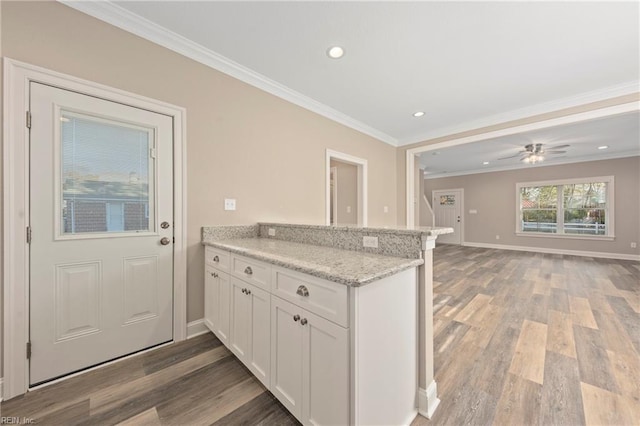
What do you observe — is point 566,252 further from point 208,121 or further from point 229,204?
point 208,121

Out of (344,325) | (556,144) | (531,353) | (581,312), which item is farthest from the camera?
(556,144)

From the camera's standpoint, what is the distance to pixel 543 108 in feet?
10.7

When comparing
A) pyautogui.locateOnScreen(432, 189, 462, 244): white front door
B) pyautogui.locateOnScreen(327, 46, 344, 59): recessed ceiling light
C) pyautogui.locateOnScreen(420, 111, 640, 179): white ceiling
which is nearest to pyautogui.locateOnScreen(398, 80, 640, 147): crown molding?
pyautogui.locateOnScreen(420, 111, 640, 179): white ceiling

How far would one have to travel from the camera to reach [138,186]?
76.4 inches

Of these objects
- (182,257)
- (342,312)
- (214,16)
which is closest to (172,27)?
(214,16)

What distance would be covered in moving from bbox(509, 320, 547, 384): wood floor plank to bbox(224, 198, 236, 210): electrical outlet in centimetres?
272

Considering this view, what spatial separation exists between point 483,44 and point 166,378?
3678mm

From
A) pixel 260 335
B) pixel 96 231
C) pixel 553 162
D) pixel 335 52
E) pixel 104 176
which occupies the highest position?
pixel 335 52

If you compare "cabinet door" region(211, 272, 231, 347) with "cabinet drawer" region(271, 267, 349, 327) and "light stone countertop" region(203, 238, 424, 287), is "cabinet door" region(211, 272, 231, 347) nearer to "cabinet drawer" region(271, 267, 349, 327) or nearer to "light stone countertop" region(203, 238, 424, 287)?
"light stone countertop" region(203, 238, 424, 287)

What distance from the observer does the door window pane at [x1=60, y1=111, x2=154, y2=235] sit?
166 cm

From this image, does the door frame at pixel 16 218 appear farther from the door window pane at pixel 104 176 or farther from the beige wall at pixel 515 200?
the beige wall at pixel 515 200

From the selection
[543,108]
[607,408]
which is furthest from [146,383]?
[543,108]

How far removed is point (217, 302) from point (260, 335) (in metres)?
0.71

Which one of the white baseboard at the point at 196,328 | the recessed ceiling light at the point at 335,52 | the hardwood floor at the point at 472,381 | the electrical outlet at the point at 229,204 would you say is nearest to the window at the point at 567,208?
the hardwood floor at the point at 472,381
